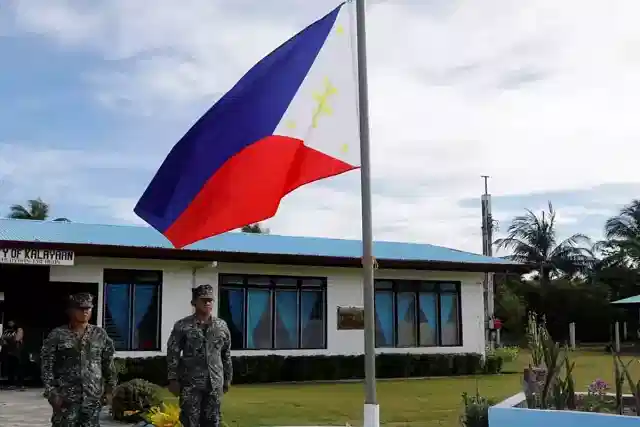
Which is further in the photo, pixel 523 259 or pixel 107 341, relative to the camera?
pixel 523 259

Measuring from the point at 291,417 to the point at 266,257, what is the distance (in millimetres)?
7435

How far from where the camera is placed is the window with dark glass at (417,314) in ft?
72.8

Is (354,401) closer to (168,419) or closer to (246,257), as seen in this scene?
(246,257)

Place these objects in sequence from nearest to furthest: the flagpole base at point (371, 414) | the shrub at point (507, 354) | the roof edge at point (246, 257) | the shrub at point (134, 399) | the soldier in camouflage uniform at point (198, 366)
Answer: the flagpole base at point (371, 414)
the soldier in camouflage uniform at point (198, 366)
the shrub at point (134, 399)
the roof edge at point (246, 257)
the shrub at point (507, 354)

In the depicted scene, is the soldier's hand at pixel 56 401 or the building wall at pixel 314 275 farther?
the building wall at pixel 314 275

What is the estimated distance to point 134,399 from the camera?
11000 mm

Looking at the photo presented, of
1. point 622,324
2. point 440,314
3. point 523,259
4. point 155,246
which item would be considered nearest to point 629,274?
point 622,324

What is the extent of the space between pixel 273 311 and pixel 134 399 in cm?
987

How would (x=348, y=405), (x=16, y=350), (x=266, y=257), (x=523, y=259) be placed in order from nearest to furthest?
(x=348, y=405)
(x=16, y=350)
(x=266, y=257)
(x=523, y=259)

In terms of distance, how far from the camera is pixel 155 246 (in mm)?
18406

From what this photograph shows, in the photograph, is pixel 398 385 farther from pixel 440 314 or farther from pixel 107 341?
pixel 107 341

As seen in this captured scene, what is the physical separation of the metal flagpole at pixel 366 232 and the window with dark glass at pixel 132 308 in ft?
44.0

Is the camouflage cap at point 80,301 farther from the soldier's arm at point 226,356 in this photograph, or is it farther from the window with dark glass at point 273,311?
the window with dark glass at point 273,311

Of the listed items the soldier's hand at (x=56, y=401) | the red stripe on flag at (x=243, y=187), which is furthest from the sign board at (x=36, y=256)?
the red stripe on flag at (x=243, y=187)
